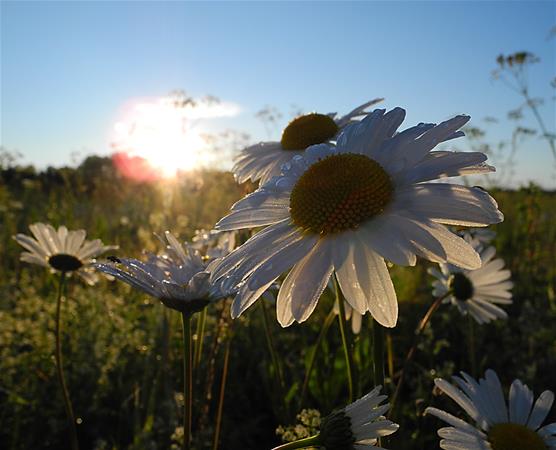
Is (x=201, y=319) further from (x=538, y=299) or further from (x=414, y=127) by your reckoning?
(x=538, y=299)

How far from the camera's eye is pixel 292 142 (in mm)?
2162

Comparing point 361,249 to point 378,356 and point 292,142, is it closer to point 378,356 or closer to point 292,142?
point 378,356

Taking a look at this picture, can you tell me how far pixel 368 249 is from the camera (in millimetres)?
1109

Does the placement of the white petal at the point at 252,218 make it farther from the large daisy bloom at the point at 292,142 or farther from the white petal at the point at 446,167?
the large daisy bloom at the point at 292,142

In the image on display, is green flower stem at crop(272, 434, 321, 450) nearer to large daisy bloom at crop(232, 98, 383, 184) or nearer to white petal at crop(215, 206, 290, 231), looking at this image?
white petal at crop(215, 206, 290, 231)

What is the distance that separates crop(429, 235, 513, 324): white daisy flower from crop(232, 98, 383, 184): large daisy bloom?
75 centimetres

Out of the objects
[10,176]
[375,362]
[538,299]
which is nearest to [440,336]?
[538,299]

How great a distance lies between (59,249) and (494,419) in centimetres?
188

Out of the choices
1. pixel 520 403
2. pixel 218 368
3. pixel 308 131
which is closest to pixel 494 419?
pixel 520 403

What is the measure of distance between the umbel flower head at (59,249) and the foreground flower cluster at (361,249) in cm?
91

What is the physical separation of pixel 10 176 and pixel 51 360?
40.1 ft

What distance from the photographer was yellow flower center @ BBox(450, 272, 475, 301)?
2.31 m

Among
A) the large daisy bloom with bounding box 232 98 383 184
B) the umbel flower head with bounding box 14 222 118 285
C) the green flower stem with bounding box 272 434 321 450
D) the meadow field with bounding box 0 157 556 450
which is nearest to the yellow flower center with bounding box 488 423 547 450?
the meadow field with bounding box 0 157 556 450

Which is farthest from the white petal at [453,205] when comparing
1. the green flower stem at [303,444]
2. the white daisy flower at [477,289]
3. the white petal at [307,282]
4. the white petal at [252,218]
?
the white daisy flower at [477,289]
